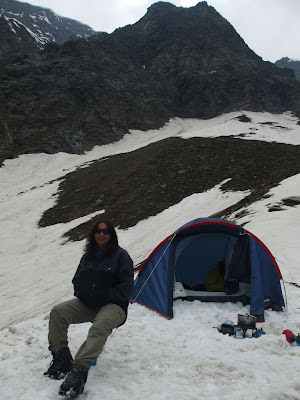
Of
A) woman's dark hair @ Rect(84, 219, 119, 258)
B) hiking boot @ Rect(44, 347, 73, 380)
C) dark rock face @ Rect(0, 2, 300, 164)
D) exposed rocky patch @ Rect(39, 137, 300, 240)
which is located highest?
dark rock face @ Rect(0, 2, 300, 164)

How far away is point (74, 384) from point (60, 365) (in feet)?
2.55

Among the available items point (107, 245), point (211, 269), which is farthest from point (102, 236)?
point (211, 269)

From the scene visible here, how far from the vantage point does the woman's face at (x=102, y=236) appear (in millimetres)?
5421

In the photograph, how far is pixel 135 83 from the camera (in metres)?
80.3

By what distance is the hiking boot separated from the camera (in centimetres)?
477

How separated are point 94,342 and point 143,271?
498 cm

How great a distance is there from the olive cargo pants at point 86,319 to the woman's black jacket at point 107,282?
0.44 feet

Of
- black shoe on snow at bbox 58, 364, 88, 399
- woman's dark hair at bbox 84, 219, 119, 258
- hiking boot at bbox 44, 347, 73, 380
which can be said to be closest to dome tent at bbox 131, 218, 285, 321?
woman's dark hair at bbox 84, 219, 119, 258

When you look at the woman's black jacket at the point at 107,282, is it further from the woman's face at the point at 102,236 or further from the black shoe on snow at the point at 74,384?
the black shoe on snow at the point at 74,384

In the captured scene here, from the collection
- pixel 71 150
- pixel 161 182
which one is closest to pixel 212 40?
pixel 71 150

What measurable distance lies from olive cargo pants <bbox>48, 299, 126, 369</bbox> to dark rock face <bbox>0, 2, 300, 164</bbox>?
4544 centimetres

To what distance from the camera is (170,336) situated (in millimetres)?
6910

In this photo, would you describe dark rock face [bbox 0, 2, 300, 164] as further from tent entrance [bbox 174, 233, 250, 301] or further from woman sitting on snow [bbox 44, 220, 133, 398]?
woman sitting on snow [bbox 44, 220, 133, 398]

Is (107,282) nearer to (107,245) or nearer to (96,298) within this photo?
(96,298)
